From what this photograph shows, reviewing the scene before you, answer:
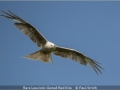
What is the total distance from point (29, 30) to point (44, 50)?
0.83 m

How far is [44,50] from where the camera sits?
11.6 metres

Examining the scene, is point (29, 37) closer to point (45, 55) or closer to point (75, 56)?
point (45, 55)

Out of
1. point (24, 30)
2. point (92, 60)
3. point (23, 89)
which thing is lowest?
point (23, 89)

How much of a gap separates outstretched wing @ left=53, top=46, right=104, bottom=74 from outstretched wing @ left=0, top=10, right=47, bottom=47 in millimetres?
701

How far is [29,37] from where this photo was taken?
1145 cm

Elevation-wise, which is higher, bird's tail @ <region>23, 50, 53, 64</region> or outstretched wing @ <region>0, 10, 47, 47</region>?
outstretched wing @ <region>0, 10, 47, 47</region>

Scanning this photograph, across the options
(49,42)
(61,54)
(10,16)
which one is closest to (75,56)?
(61,54)

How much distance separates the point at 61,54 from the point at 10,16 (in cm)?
251

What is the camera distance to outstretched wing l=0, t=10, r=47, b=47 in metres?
10.8

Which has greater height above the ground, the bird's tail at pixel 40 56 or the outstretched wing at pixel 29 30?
the outstretched wing at pixel 29 30

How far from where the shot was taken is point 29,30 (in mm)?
11305

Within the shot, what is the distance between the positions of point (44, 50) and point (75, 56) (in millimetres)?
1300

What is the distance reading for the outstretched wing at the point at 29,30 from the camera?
35.3 ft

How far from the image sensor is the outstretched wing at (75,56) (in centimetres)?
1217
